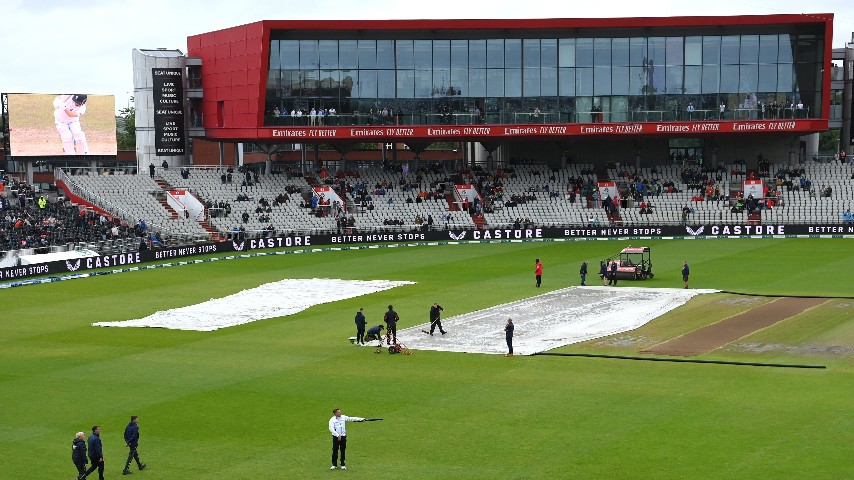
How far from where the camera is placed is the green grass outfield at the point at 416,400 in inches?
1008

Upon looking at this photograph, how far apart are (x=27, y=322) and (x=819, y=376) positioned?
103 ft

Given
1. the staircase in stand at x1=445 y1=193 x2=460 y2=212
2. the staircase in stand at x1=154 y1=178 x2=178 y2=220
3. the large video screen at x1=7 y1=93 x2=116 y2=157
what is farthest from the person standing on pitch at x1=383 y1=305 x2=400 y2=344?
the large video screen at x1=7 y1=93 x2=116 y2=157

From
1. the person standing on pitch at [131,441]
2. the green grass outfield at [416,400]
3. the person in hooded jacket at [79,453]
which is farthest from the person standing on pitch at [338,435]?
the person in hooded jacket at [79,453]

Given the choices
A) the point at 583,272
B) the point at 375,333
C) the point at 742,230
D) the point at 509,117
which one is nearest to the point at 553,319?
the point at 375,333

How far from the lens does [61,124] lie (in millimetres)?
97125

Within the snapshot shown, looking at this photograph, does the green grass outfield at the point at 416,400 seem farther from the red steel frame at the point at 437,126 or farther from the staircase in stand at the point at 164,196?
the red steel frame at the point at 437,126

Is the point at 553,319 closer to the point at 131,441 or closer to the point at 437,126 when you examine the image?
the point at 131,441

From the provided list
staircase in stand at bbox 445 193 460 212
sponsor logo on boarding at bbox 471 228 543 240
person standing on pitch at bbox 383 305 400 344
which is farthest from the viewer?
staircase in stand at bbox 445 193 460 212

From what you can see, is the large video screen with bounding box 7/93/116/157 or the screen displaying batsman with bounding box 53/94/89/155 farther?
the screen displaying batsman with bounding box 53/94/89/155

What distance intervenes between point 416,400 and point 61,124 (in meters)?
72.8

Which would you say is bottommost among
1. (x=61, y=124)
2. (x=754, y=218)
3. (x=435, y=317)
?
(x=435, y=317)

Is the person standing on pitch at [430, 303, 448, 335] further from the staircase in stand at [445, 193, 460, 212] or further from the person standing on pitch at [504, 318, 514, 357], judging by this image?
the staircase in stand at [445, 193, 460, 212]

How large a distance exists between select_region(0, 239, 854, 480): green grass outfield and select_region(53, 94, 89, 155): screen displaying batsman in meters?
46.3

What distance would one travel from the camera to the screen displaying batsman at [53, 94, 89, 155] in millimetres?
97062
